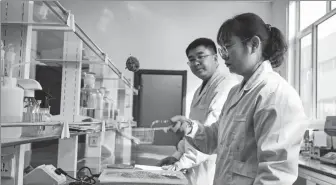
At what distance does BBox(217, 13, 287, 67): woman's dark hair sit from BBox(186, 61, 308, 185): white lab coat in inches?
1.9

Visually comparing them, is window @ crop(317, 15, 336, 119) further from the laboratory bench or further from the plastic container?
the plastic container

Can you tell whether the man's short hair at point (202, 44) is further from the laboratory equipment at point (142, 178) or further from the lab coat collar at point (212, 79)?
the laboratory equipment at point (142, 178)

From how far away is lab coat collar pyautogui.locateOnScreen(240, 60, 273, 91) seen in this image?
1.19 m

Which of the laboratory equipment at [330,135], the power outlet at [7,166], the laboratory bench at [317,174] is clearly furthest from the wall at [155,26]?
the laboratory equipment at [330,135]

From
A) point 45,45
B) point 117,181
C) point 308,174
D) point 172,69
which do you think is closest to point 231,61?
point 172,69

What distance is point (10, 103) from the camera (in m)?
0.92

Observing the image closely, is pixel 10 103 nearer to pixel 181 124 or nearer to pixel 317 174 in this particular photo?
pixel 181 124

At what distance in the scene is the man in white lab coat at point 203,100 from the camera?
4.72ft

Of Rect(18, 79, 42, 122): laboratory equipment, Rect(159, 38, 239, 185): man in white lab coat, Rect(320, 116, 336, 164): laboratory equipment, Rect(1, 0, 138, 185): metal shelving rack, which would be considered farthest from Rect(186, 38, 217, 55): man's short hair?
Rect(320, 116, 336, 164): laboratory equipment

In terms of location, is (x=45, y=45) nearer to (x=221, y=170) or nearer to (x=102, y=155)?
(x=221, y=170)

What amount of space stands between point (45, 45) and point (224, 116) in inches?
31.7

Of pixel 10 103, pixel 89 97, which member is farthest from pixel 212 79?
pixel 89 97

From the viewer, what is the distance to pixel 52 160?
1.80 meters

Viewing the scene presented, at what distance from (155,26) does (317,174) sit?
1.58 meters
